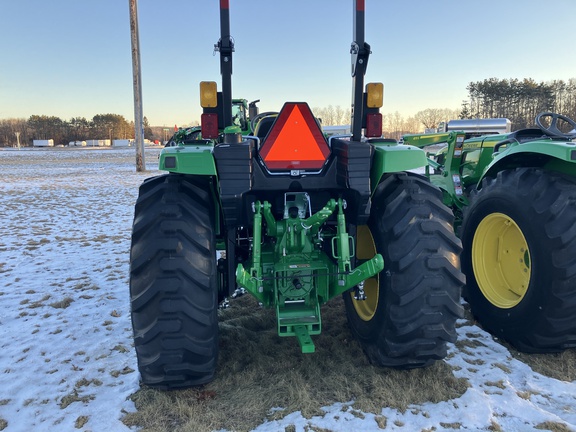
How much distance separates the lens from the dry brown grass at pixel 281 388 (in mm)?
2748

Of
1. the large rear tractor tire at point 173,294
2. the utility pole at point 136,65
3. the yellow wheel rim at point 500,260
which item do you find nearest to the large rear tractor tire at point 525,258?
the yellow wheel rim at point 500,260

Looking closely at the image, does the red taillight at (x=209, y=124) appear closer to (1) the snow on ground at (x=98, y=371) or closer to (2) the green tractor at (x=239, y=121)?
(2) the green tractor at (x=239, y=121)

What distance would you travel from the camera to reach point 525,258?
3955 mm

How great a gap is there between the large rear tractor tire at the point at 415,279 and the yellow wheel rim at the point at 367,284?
364 millimetres

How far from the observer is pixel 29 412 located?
285cm

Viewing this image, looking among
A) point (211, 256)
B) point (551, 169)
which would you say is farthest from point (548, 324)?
point (211, 256)

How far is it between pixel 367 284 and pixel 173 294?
173 centimetres

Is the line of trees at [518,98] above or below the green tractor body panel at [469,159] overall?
above

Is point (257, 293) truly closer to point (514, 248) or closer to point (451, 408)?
point (451, 408)

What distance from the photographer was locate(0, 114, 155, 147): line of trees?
108m

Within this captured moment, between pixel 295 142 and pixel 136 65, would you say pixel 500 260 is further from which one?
pixel 136 65

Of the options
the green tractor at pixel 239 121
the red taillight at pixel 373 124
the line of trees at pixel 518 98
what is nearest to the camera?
the red taillight at pixel 373 124

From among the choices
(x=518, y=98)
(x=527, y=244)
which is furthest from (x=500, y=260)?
(x=518, y=98)

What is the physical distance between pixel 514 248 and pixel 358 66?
231cm
